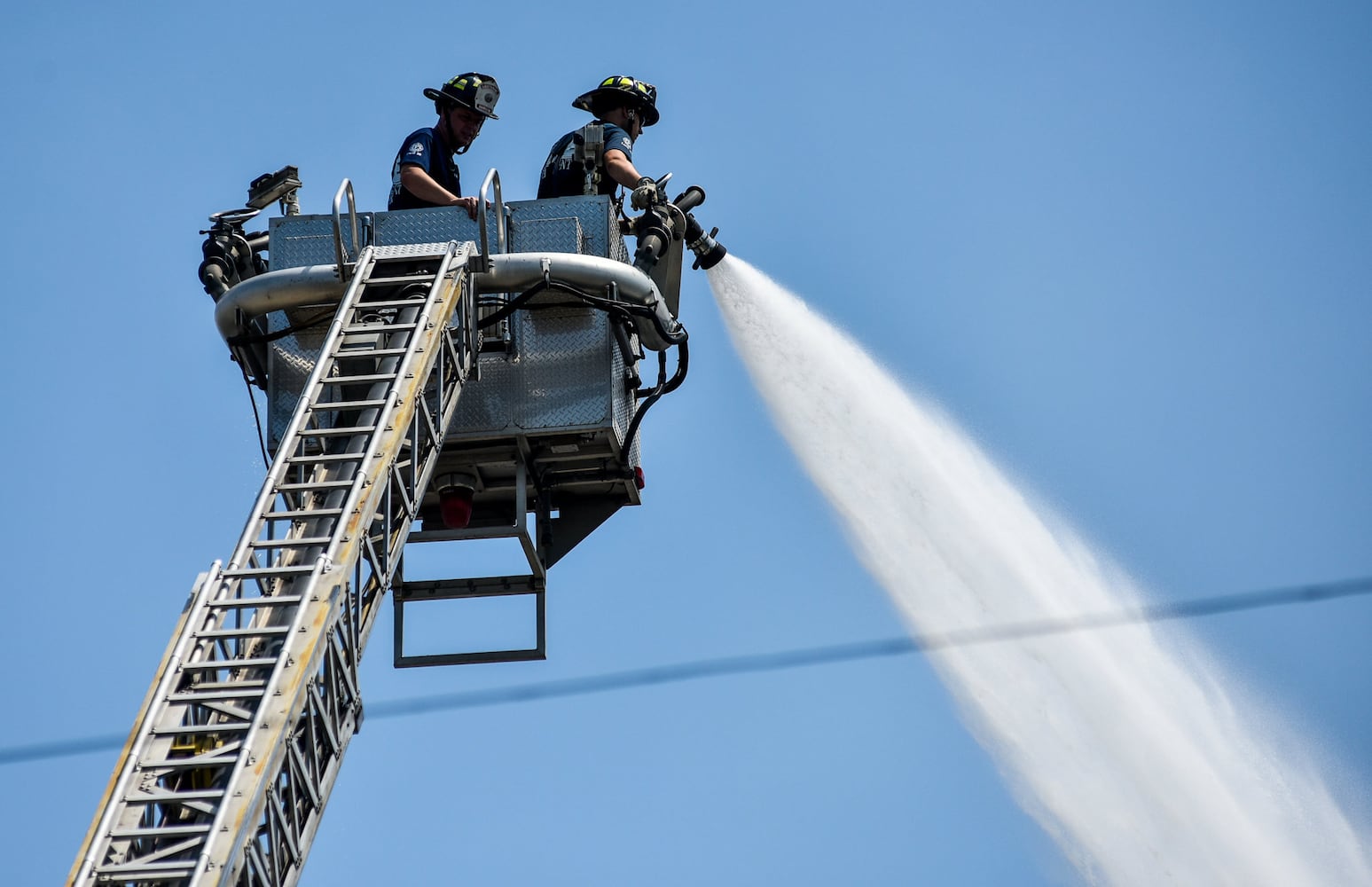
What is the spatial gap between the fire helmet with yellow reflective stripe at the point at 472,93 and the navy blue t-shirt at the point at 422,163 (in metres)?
0.34

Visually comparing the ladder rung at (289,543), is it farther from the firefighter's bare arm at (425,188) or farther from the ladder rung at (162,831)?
the firefighter's bare arm at (425,188)

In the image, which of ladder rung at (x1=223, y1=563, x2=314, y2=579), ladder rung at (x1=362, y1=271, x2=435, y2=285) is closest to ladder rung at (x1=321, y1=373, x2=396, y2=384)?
ladder rung at (x1=362, y1=271, x2=435, y2=285)

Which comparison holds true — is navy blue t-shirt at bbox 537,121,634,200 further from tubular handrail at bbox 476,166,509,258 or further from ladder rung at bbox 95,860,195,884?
ladder rung at bbox 95,860,195,884

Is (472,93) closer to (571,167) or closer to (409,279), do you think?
(571,167)

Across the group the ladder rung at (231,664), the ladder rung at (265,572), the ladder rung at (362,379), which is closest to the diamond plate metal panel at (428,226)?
the ladder rung at (362,379)

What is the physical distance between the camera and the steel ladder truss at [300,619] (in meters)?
12.2

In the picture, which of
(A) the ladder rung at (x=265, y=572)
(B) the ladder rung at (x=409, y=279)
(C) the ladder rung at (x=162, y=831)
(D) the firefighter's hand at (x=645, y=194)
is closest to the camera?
(C) the ladder rung at (x=162, y=831)

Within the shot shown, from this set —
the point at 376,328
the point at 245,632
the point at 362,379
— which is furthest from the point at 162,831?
the point at 376,328

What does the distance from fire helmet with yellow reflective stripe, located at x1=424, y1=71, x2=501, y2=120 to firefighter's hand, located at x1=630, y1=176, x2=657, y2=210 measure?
5.18 ft

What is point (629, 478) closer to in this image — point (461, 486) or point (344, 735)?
point (461, 486)

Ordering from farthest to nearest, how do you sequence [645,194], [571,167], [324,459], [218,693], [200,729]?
[571,167]
[645,194]
[324,459]
[218,693]
[200,729]

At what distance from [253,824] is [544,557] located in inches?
264

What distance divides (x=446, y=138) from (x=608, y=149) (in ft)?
4.91

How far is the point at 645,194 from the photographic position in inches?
734
